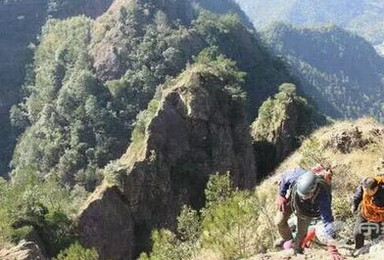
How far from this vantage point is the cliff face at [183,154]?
38.2 m

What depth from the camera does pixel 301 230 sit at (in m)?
8.93

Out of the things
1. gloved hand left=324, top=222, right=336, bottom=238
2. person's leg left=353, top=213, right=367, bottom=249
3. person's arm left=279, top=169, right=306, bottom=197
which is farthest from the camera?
person's leg left=353, top=213, right=367, bottom=249

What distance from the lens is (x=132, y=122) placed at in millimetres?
88312

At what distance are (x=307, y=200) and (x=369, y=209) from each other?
1550mm

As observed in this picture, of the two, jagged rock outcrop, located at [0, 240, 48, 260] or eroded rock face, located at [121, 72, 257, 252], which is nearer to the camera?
jagged rock outcrop, located at [0, 240, 48, 260]

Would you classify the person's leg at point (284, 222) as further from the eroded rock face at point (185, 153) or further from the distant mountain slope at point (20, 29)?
the distant mountain slope at point (20, 29)

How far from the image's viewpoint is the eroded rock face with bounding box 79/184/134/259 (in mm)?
36094

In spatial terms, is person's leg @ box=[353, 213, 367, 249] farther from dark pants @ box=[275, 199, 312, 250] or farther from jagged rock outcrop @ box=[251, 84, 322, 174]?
jagged rock outcrop @ box=[251, 84, 322, 174]

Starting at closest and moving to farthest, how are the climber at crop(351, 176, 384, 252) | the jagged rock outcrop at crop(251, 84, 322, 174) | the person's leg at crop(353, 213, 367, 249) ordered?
the climber at crop(351, 176, 384, 252) < the person's leg at crop(353, 213, 367, 249) < the jagged rock outcrop at crop(251, 84, 322, 174)

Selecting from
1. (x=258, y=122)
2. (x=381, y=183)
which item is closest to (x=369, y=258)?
(x=381, y=183)

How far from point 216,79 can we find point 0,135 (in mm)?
81764

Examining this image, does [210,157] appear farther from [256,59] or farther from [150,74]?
[256,59]

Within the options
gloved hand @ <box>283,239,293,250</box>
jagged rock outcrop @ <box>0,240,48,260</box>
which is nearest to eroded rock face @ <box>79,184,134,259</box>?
jagged rock outcrop @ <box>0,240,48,260</box>

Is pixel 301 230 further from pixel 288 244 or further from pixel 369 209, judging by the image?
pixel 369 209
